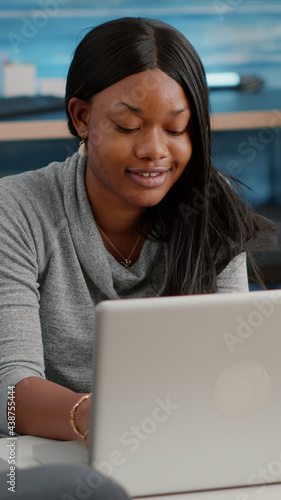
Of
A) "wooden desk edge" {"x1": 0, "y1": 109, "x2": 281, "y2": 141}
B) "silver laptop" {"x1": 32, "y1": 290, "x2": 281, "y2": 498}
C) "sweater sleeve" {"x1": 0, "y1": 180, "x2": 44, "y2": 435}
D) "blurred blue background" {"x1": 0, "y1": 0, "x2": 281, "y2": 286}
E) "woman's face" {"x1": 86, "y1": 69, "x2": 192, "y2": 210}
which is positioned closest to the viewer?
"silver laptop" {"x1": 32, "y1": 290, "x2": 281, "y2": 498}

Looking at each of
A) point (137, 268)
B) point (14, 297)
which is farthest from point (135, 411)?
point (137, 268)

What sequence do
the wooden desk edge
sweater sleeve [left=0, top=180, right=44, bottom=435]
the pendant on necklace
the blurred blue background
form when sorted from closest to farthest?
sweater sleeve [left=0, top=180, right=44, bottom=435], the pendant on necklace, the wooden desk edge, the blurred blue background

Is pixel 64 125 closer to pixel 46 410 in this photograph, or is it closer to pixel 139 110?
pixel 139 110

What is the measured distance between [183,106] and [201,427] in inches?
24.9

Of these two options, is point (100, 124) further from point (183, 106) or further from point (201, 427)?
point (201, 427)

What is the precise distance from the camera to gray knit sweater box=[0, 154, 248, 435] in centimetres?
124

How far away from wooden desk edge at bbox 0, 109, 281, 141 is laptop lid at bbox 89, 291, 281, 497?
77.1 inches

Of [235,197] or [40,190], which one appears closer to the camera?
[40,190]

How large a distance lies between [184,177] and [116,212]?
Answer: 0.14 m

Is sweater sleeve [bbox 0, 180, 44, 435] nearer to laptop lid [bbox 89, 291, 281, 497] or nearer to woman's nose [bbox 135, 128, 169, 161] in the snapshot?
woman's nose [bbox 135, 128, 169, 161]

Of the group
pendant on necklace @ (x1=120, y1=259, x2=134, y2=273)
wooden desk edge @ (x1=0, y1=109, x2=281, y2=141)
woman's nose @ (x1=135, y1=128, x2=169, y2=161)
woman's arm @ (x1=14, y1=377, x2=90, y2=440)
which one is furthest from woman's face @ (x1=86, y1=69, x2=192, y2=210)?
wooden desk edge @ (x1=0, y1=109, x2=281, y2=141)

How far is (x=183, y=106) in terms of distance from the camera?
4.05 ft

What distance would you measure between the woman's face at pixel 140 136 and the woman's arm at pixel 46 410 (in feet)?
1.27

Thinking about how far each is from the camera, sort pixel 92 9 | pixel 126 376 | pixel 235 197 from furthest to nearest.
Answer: pixel 92 9, pixel 235 197, pixel 126 376
